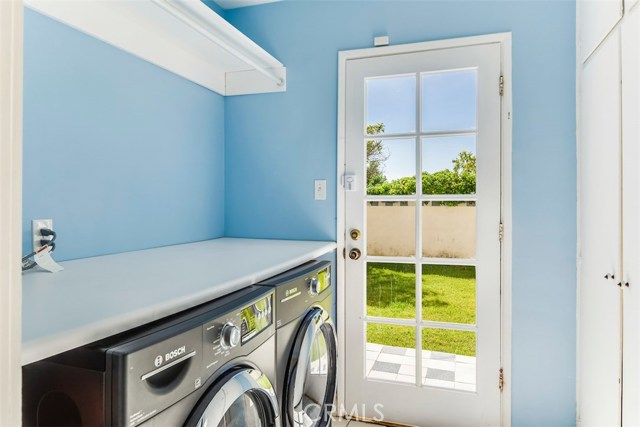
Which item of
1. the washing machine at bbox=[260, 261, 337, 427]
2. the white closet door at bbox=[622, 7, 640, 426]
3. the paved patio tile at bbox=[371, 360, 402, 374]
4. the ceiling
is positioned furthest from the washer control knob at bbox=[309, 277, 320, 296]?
the ceiling

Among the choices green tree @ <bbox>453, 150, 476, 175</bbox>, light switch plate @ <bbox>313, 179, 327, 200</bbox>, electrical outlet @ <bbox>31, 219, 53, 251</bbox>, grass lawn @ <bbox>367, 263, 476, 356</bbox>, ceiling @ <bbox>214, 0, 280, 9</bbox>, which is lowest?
grass lawn @ <bbox>367, 263, 476, 356</bbox>

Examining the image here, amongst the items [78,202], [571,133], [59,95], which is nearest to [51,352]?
[78,202]

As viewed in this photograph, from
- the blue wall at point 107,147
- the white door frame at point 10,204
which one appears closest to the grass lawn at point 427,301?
the blue wall at point 107,147

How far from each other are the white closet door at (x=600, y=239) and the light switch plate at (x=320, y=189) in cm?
128

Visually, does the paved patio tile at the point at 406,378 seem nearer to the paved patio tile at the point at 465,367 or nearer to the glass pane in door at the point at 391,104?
the paved patio tile at the point at 465,367

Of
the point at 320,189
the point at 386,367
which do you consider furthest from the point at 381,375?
the point at 320,189

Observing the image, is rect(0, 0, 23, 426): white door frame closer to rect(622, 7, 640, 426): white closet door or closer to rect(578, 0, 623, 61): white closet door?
rect(622, 7, 640, 426): white closet door

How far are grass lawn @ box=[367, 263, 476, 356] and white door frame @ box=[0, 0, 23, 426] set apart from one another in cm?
189

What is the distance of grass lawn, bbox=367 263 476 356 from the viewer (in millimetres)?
2086

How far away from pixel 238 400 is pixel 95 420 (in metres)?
0.45

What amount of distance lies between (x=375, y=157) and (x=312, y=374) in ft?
3.86

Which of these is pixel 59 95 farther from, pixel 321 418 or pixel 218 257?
pixel 321 418

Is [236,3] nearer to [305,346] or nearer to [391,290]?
[391,290]

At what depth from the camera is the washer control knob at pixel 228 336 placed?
0.99m
